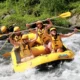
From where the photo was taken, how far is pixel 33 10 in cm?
1861

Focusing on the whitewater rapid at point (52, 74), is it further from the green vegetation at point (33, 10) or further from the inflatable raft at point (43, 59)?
the green vegetation at point (33, 10)

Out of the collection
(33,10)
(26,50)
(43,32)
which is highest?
(43,32)

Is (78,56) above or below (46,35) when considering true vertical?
below

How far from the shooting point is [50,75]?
905 cm

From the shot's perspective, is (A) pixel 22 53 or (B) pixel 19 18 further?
(B) pixel 19 18

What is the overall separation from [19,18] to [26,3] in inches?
78.5

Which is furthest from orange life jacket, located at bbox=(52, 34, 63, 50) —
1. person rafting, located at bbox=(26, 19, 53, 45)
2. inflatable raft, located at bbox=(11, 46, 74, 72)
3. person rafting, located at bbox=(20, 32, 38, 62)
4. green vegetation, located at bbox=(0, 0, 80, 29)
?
green vegetation, located at bbox=(0, 0, 80, 29)

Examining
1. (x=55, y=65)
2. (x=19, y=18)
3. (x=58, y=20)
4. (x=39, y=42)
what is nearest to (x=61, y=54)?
(x=55, y=65)

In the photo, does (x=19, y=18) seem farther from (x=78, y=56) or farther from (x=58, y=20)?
(x=78, y=56)

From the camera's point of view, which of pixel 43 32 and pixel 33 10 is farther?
pixel 33 10

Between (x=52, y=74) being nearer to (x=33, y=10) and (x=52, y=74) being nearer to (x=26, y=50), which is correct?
(x=26, y=50)

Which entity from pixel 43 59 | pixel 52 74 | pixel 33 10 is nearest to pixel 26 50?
pixel 43 59

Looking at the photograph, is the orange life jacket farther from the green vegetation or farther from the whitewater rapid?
the green vegetation

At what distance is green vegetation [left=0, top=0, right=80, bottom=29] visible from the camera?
17.1 m
